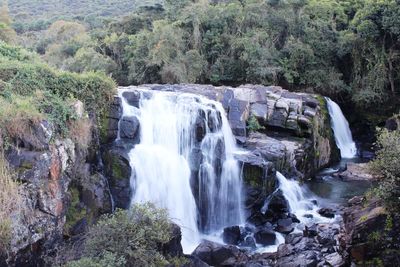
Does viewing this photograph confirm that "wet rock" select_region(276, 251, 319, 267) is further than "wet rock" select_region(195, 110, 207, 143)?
No

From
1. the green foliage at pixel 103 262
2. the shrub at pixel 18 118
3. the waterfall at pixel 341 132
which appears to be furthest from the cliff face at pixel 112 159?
the green foliage at pixel 103 262

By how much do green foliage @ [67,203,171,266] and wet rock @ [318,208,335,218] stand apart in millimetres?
7398

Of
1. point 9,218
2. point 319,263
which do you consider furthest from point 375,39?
point 9,218

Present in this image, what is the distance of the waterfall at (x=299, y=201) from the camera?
15256 millimetres

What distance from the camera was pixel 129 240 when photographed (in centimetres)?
940

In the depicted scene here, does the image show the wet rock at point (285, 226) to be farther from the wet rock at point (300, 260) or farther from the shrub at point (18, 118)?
the shrub at point (18, 118)

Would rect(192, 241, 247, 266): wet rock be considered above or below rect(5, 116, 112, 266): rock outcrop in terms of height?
below

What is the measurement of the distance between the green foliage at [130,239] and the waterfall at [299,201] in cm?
693

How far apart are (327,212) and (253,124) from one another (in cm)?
500

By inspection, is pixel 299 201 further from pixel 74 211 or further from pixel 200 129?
pixel 74 211

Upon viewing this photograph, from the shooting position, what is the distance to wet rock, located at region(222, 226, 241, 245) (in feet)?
45.3

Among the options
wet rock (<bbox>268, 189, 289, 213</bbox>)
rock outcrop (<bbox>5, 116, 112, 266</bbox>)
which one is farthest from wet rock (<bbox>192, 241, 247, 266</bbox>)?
wet rock (<bbox>268, 189, 289, 213</bbox>)

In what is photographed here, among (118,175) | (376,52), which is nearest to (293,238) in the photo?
(118,175)

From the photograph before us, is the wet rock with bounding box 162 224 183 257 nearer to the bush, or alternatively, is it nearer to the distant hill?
the bush
